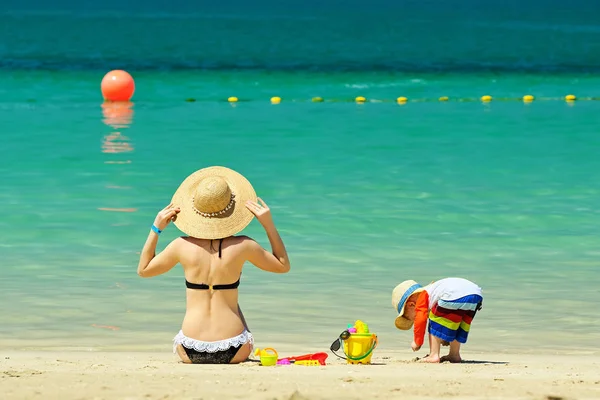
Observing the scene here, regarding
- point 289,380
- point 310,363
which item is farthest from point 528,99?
point 289,380

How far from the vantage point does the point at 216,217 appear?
18.5 ft

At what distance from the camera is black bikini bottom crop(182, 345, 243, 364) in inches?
223

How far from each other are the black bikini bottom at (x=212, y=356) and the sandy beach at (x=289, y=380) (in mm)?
100

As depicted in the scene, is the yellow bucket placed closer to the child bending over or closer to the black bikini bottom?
the child bending over

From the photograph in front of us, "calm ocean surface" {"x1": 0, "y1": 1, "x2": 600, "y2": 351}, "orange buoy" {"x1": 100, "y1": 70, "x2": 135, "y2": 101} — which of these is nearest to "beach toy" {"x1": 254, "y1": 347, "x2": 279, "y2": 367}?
"calm ocean surface" {"x1": 0, "y1": 1, "x2": 600, "y2": 351}

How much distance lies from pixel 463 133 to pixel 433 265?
32.2 ft

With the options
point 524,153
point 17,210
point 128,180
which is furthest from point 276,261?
point 524,153

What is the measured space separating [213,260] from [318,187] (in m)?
7.43

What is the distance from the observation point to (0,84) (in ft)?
89.0

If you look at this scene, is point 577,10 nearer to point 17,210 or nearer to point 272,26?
point 272,26

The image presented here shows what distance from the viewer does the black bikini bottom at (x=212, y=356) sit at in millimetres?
5672

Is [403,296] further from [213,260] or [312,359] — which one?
[213,260]

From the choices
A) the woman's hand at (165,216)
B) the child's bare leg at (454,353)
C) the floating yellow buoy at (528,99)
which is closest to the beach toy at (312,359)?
the child's bare leg at (454,353)

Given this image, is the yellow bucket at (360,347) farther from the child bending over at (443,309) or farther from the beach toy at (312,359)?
the child bending over at (443,309)
